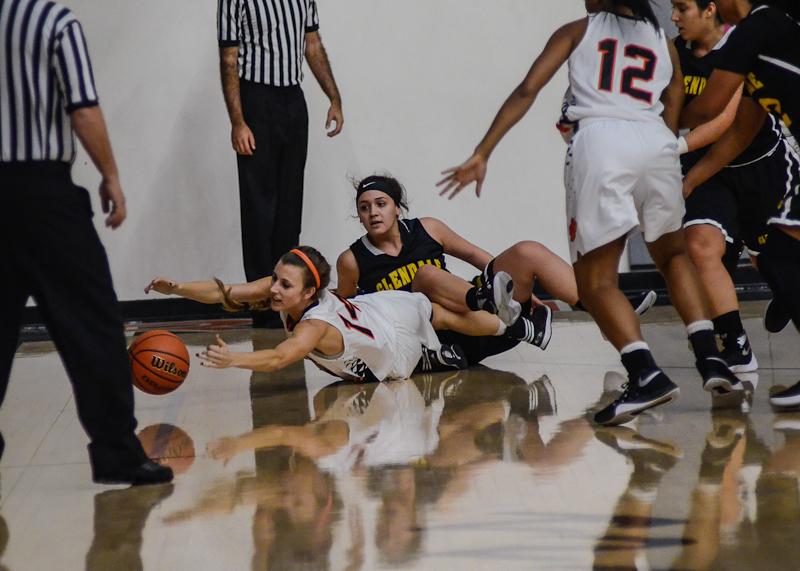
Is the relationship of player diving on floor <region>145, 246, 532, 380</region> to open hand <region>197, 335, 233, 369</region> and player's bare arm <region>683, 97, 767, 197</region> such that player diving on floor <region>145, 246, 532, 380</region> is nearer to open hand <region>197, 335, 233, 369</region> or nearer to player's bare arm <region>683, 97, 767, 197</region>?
open hand <region>197, 335, 233, 369</region>

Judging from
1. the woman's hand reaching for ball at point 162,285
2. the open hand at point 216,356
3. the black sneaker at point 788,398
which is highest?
the woman's hand reaching for ball at point 162,285

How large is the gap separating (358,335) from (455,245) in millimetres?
972

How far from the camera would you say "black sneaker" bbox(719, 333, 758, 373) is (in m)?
5.11

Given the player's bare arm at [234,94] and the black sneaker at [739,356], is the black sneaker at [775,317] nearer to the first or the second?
the black sneaker at [739,356]

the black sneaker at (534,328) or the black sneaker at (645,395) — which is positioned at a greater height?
the black sneaker at (645,395)

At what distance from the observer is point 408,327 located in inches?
214

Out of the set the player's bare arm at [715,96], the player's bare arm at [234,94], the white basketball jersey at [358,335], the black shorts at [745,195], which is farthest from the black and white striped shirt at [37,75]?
the player's bare arm at [234,94]

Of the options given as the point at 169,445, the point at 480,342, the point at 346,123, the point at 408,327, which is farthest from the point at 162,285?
the point at 346,123

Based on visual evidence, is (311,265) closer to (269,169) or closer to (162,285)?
(162,285)

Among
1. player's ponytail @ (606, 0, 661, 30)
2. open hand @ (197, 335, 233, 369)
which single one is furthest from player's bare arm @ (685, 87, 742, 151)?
open hand @ (197, 335, 233, 369)

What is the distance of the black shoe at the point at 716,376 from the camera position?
4285 millimetres

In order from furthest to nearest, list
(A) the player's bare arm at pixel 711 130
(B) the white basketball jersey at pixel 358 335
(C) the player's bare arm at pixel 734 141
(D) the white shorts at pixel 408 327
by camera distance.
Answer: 1. (D) the white shorts at pixel 408 327
2. (B) the white basketball jersey at pixel 358 335
3. (A) the player's bare arm at pixel 711 130
4. (C) the player's bare arm at pixel 734 141

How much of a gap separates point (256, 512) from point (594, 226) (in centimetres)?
153

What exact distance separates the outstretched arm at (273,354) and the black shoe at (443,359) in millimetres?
664
